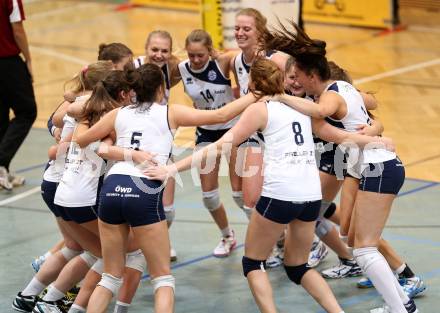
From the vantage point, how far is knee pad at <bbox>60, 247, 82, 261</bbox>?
24.7 feet

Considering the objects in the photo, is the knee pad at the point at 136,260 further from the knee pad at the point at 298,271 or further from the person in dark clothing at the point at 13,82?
the person in dark clothing at the point at 13,82

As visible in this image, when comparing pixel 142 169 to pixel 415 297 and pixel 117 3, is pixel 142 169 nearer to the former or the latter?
pixel 415 297

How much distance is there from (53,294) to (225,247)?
1.99 metres

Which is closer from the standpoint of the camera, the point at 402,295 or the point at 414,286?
the point at 402,295

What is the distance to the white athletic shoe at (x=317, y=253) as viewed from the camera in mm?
8457

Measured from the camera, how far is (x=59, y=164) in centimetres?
750

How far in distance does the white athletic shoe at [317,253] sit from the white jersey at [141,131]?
222cm

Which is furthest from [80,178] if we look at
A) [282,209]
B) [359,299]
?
[359,299]

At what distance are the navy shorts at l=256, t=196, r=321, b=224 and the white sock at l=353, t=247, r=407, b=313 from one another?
0.63 m

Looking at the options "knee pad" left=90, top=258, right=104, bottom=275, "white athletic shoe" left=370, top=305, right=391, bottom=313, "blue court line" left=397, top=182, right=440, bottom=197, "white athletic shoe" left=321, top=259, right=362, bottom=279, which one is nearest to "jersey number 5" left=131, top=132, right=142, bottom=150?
"knee pad" left=90, top=258, right=104, bottom=275

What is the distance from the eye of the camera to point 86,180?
23.5 feet

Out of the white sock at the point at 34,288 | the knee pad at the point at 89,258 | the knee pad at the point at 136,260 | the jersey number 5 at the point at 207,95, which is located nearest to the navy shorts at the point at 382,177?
the knee pad at the point at 136,260

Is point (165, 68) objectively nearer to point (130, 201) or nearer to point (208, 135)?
point (208, 135)

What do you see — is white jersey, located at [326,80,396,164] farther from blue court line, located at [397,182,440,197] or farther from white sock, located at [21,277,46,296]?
blue court line, located at [397,182,440,197]
